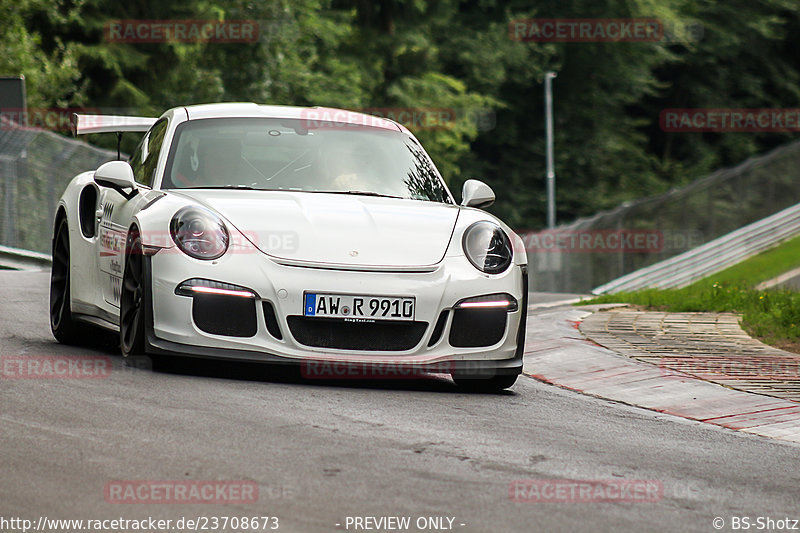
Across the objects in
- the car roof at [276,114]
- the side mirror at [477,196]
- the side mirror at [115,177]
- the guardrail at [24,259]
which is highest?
the car roof at [276,114]

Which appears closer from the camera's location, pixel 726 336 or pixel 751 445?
pixel 751 445

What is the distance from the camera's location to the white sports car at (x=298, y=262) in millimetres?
6621

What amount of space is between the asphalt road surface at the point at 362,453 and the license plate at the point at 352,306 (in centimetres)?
38

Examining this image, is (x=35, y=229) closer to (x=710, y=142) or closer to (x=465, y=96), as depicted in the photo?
(x=465, y=96)

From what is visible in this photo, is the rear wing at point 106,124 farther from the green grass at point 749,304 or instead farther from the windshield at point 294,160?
the green grass at point 749,304

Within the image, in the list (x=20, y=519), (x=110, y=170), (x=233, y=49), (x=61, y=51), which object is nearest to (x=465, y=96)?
(x=233, y=49)

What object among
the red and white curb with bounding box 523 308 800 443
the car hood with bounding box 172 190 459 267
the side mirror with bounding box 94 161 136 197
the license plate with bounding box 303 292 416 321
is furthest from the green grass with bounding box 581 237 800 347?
the side mirror with bounding box 94 161 136 197

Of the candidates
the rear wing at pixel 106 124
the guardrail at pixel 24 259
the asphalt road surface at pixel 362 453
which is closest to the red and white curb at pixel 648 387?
the asphalt road surface at pixel 362 453

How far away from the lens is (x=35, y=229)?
18.5m

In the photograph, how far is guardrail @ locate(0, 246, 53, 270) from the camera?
16453 mm

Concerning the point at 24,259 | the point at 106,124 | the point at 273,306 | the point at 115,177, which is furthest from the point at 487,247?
the point at 24,259

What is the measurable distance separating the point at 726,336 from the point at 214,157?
4274mm

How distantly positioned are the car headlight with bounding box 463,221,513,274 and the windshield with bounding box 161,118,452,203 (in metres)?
0.77

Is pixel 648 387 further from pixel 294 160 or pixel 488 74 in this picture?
pixel 488 74
